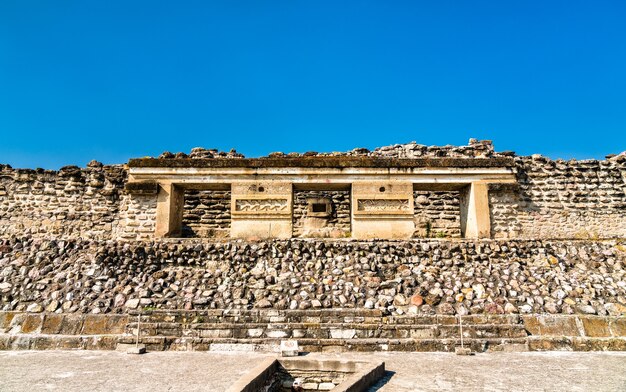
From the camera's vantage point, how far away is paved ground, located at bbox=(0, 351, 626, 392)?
14.9ft

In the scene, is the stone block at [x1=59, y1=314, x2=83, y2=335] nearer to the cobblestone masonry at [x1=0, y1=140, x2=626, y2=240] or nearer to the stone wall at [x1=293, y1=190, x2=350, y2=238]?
the cobblestone masonry at [x1=0, y1=140, x2=626, y2=240]

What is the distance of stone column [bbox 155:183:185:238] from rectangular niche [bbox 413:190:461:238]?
647cm

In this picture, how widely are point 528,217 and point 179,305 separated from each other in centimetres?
810

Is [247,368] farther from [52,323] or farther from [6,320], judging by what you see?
[6,320]

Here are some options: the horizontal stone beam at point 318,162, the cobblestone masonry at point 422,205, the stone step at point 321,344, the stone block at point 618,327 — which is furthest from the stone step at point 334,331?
the horizontal stone beam at point 318,162

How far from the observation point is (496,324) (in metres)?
6.71

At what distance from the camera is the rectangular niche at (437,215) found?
1298cm

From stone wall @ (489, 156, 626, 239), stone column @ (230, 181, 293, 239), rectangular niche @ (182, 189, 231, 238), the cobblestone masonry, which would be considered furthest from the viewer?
rectangular niche @ (182, 189, 231, 238)

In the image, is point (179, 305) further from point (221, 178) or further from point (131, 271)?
point (221, 178)

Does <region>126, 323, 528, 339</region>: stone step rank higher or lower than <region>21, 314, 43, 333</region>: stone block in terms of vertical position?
lower

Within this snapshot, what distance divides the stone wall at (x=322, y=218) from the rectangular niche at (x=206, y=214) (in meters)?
1.95

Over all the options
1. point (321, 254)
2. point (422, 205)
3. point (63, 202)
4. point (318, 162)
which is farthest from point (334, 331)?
point (63, 202)

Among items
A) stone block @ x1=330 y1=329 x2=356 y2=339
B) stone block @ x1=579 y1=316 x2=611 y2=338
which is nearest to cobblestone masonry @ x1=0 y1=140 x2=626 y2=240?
stone block @ x1=579 y1=316 x2=611 y2=338

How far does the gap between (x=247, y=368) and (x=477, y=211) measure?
23.0ft
